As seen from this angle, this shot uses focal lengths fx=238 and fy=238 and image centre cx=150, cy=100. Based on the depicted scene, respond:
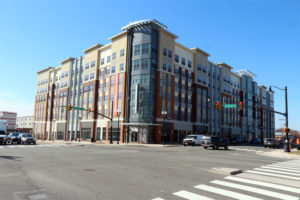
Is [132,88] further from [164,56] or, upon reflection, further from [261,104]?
[261,104]

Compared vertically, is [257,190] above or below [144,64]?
below

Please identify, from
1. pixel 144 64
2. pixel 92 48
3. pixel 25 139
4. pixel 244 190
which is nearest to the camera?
pixel 244 190

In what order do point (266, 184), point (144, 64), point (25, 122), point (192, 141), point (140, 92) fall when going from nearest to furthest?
point (266, 184)
point (192, 141)
point (140, 92)
point (144, 64)
point (25, 122)

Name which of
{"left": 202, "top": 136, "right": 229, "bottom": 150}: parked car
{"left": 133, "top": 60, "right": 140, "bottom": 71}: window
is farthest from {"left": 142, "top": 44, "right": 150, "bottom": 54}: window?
{"left": 202, "top": 136, "right": 229, "bottom": 150}: parked car

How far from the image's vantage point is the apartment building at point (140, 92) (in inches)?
2018

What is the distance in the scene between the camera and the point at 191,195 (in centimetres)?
708

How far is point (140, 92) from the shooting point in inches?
2016

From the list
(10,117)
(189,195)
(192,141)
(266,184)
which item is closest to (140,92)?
(192,141)

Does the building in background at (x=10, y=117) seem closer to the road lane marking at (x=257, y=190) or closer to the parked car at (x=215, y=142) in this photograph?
the parked car at (x=215, y=142)

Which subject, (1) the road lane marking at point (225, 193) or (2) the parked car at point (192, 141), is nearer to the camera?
(1) the road lane marking at point (225, 193)

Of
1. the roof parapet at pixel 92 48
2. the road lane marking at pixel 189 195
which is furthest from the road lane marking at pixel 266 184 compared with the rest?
the roof parapet at pixel 92 48

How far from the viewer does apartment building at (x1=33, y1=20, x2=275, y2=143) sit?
51250mm

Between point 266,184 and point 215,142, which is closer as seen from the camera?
point 266,184

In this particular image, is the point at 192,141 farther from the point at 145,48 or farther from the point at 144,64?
the point at 145,48
